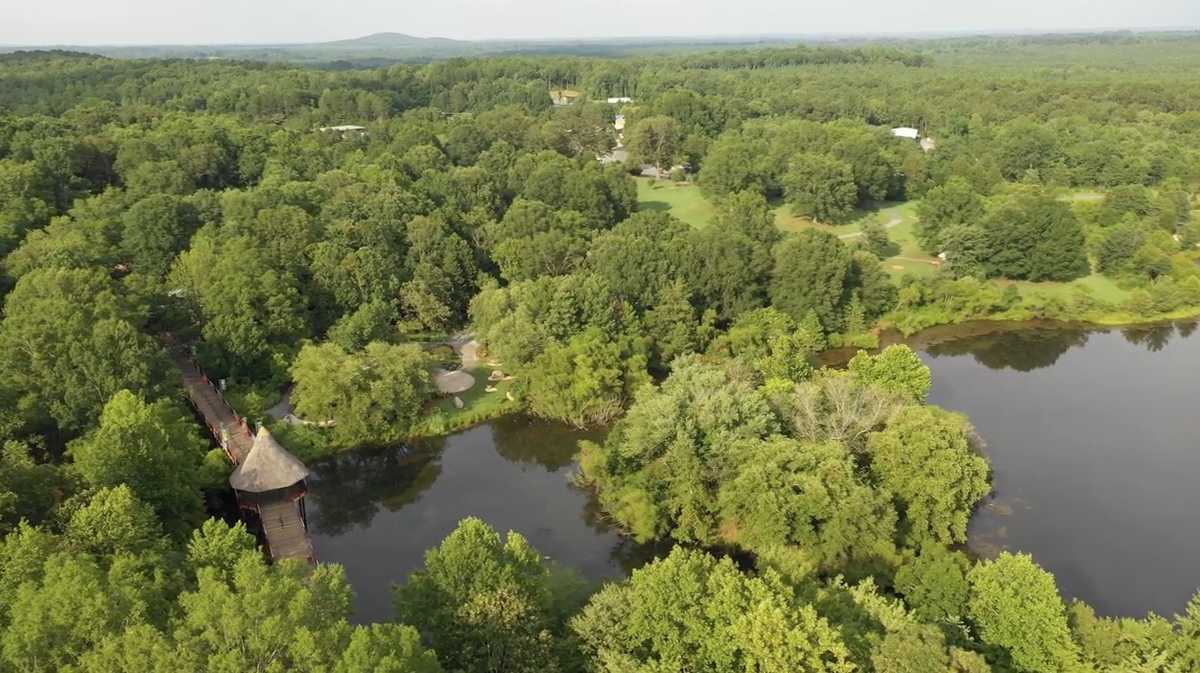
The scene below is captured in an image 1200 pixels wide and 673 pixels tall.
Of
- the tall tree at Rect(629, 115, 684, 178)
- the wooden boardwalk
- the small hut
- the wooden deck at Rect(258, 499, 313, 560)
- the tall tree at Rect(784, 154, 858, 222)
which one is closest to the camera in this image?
the wooden deck at Rect(258, 499, 313, 560)

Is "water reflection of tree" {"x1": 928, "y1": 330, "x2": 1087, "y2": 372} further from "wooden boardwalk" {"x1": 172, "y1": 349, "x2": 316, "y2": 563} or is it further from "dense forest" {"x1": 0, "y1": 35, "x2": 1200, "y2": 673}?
"wooden boardwalk" {"x1": 172, "y1": 349, "x2": 316, "y2": 563}

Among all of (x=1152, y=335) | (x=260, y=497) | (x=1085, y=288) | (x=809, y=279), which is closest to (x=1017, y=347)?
(x=1152, y=335)

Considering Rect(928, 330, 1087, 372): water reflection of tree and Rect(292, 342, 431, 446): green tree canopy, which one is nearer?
Rect(292, 342, 431, 446): green tree canopy

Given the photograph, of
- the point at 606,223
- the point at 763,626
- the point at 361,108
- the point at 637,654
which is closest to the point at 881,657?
the point at 763,626

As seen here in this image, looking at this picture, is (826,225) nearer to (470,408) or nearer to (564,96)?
(470,408)

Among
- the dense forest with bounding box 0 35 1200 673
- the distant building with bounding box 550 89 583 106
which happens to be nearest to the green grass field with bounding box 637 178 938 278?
the dense forest with bounding box 0 35 1200 673

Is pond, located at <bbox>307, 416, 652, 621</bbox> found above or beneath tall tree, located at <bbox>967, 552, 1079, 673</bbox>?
beneath

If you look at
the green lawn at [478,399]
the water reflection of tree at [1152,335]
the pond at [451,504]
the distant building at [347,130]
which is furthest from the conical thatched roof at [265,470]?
the distant building at [347,130]

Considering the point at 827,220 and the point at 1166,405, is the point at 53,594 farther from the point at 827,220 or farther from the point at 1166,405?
the point at 827,220
